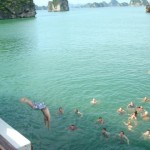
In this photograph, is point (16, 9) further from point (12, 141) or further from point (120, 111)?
point (12, 141)

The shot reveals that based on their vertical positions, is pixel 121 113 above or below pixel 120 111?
below

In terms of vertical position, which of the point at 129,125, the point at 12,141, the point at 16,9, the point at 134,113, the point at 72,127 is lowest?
the point at 129,125

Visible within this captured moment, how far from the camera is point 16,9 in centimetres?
17425

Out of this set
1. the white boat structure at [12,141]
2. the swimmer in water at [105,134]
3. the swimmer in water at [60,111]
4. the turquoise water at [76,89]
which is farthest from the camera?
the swimmer in water at [60,111]

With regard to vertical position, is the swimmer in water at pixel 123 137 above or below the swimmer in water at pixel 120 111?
below

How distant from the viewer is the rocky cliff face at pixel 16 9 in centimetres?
16912

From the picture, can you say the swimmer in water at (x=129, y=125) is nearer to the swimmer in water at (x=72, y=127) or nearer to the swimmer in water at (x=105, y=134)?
the swimmer in water at (x=105, y=134)

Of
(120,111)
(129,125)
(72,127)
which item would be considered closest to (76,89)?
(120,111)

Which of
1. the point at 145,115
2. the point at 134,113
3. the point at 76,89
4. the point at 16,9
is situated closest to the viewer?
the point at 134,113

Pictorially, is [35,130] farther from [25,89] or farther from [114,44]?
[114,44]

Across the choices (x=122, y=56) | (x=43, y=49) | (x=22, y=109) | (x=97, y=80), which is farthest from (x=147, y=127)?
(x=43, y=49)

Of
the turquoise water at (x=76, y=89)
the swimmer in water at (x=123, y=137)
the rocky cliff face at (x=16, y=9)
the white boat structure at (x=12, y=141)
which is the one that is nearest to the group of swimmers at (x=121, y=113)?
the swimmer in water at (x=123, y=137)

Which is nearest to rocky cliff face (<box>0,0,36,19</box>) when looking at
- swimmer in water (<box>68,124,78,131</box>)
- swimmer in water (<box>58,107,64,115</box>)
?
swimmer in water (<box>58,107,64,115</box>)

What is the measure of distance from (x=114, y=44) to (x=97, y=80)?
30183 millimetres
